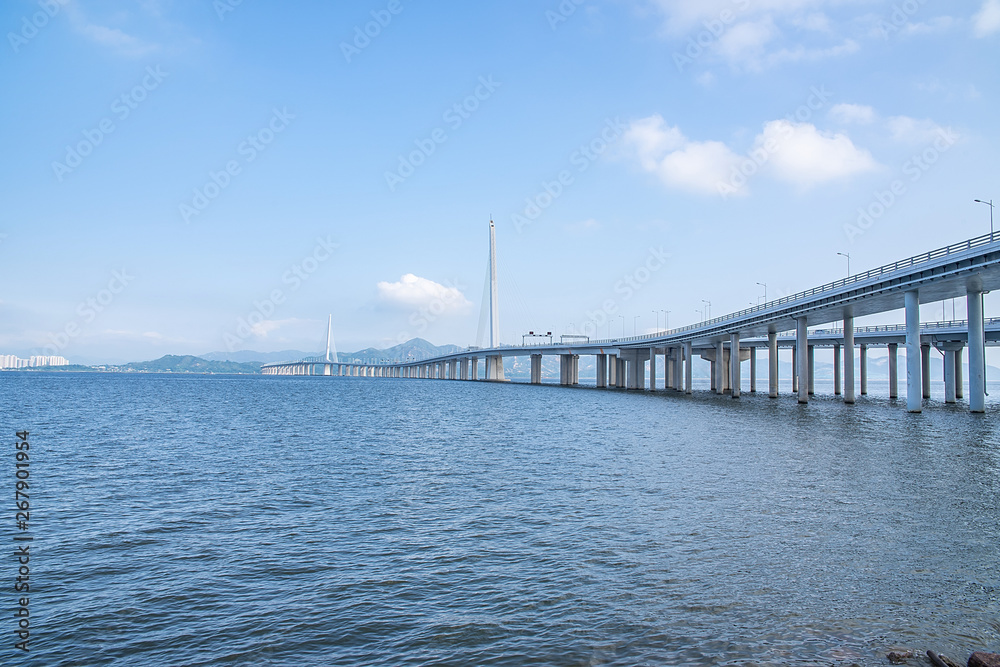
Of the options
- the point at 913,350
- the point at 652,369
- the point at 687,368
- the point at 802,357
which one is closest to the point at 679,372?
the point at 652,369

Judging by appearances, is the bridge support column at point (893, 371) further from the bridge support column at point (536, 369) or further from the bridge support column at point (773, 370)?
the bridge support column at point (536, 369)

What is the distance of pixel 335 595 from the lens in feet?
39.1

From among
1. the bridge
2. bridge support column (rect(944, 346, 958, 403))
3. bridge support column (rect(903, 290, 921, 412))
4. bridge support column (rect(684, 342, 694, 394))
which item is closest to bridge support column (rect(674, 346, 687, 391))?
the bridge

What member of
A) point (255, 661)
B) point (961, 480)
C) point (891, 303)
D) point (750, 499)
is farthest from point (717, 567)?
point (891, 303)

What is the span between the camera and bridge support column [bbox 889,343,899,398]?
92350 millimetres

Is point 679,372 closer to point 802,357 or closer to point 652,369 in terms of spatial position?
point 652,369

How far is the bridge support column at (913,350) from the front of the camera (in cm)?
5203

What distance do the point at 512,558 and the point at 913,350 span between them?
168ft

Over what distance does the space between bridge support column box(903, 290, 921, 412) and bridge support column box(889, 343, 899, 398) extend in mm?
41215

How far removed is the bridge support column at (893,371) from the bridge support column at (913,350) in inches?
1623

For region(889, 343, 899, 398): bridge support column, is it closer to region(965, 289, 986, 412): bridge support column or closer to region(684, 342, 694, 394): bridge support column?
region(684, 342, 694, 394): bridge support column

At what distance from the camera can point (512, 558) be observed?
14.0 meters

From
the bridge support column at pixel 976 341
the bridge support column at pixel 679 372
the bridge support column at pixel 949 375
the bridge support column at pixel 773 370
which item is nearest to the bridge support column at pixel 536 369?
the bridge support column at pixel 679 372

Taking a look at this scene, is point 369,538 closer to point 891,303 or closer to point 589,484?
point 589,484
